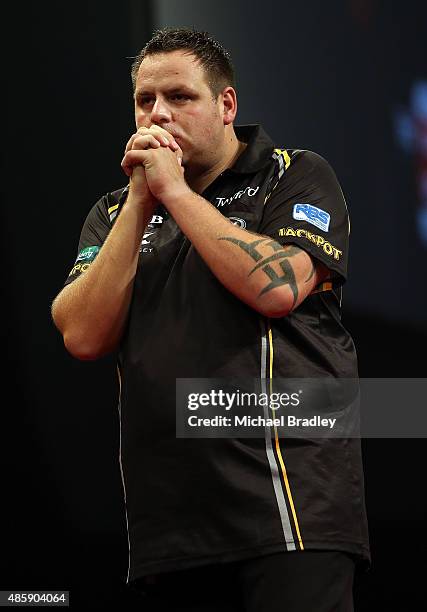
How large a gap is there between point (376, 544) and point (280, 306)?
4.49ft

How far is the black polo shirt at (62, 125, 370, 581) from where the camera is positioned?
1.72m

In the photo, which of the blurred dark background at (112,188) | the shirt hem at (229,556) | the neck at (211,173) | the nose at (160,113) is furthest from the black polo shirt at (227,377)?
the blurred dark background at (112,188)

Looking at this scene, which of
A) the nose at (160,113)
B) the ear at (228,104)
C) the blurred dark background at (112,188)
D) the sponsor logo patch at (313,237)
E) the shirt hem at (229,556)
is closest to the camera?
the shirt hem at (229,556)

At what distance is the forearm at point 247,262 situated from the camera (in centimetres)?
176

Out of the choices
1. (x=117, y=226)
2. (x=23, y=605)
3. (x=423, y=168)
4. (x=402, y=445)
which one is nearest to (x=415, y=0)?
(x=423, y=168)

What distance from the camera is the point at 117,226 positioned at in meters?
1.92

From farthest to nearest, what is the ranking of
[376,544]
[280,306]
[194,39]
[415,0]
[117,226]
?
[415,0] < [376,544] < [194,39] < [117,226] < [280,306]

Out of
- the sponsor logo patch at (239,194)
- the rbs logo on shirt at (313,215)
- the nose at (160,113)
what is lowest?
the rbs logo on shirt at (313,215)

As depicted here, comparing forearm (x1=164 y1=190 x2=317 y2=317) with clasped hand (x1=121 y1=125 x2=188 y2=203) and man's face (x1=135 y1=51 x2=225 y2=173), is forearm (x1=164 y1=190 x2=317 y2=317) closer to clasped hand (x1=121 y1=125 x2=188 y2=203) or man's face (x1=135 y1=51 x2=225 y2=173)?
clasped hand (x1=121 y1=125 x2=188 y2=203)

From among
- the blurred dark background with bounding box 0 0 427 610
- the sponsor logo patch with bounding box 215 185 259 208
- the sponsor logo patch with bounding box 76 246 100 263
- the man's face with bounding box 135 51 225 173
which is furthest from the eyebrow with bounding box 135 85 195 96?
the blurred dark background with bounding box 0 0 427 610

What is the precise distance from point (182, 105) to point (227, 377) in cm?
62

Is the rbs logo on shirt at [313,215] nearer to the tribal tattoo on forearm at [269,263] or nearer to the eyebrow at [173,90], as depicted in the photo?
the tribal tattoo on forearm at [269,263]

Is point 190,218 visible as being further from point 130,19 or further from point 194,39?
point 130,19

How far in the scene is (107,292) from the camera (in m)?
1.88
